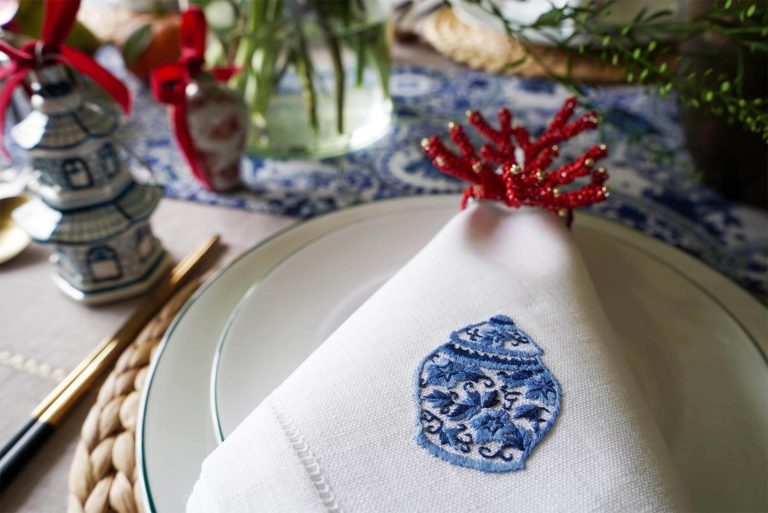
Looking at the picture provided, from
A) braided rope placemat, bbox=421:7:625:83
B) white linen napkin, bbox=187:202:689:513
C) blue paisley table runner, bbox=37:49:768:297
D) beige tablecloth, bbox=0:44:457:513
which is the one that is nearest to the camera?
white linen napkin, bbox=187:202:689:513

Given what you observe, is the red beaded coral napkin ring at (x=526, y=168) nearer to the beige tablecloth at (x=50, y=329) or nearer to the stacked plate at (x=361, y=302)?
the stacked plate at (x=361, y=302)

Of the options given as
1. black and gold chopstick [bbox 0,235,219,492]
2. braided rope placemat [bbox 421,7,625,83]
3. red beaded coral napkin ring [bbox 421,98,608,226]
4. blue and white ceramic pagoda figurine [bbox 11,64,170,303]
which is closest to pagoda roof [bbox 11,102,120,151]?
blue and white ceramic pagoda figurine [bbox 11,64,170,303]

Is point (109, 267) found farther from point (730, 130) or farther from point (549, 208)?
point (730, 130)

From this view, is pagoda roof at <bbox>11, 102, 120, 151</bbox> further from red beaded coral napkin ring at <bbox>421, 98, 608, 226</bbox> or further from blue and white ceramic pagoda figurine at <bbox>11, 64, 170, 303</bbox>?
red beaded coral napkin ring at <bbox>421, 98, 608, 226</bbox>

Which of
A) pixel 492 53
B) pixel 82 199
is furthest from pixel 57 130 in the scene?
pixel 492 53

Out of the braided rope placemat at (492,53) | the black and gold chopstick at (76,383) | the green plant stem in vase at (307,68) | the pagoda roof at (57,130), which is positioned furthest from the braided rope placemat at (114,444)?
the braided rope placemat at (492,53)

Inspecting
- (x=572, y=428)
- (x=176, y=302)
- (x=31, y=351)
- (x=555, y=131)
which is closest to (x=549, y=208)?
(x=555, y=131)
